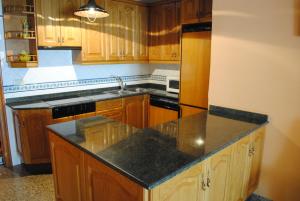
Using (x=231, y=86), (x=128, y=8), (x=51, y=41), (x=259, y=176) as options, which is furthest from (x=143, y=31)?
(x=259, y=176)

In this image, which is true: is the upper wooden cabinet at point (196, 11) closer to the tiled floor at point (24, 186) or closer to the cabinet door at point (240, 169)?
the cabinet door at point (240, 169)

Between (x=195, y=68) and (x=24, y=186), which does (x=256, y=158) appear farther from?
(x=24, y=186)

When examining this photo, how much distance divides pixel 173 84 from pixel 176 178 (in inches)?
113

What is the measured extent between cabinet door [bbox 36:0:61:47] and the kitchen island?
5.22ft

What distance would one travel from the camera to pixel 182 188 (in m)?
1.41

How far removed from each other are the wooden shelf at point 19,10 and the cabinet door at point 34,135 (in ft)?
3.93

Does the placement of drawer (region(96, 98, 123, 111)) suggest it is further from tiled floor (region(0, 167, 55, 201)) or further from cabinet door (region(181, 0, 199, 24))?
cabinet door (region(181, 0, 199, 24))

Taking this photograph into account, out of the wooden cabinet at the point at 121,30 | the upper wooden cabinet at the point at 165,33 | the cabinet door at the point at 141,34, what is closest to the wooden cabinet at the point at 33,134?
the wooden cabinet at the point at 121,30

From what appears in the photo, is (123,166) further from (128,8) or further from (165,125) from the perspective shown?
(128,8)

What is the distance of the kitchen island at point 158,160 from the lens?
4.38 ft

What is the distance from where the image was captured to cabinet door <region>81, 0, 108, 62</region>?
355cm

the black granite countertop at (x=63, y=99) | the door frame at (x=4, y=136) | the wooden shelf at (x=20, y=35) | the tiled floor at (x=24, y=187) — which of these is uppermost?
the wooden shelf at (x=20, y=35)

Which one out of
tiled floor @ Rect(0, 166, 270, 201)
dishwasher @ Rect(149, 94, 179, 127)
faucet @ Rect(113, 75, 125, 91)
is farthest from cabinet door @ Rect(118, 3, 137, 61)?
tiled floor @ Rect(0, 166, 270, 201)

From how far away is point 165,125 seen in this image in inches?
83.3
